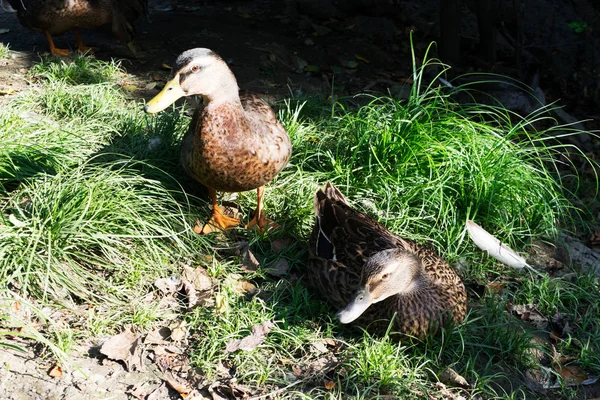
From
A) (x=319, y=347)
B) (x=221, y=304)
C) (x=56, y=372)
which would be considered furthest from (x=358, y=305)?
(x=56, y=372)

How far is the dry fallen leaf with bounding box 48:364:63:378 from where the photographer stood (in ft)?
10.4

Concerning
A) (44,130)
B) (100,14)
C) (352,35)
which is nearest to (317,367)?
(44,130)

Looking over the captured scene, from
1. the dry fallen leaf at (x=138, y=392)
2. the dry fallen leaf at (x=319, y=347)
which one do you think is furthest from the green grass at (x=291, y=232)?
the dry fallen leaf at (x=138, y=392)

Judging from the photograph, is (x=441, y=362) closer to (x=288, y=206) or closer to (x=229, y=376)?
(x=229, y=376)

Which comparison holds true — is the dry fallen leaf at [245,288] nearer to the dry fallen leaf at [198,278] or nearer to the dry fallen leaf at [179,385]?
the dry fallen leaf at [198,278]

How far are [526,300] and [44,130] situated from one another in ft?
10.1

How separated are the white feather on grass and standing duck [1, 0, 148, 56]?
377 cm

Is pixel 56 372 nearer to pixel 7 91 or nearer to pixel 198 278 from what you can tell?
pixel 198 278

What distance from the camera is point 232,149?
155 inches

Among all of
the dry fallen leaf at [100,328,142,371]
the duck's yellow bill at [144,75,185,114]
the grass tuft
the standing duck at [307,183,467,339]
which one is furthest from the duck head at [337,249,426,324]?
the grass tuft

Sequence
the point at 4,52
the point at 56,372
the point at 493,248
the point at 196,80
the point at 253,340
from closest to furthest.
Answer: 1. the point at 56,372
2. the point at 253,340
3. the point at 196,80
4. the point at 493,248
5. the point at 4,52

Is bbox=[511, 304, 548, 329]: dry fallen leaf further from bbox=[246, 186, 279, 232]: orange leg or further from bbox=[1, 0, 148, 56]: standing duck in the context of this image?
bbox=[1, 0, 148, 56]: standing duck

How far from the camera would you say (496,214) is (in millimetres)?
4398

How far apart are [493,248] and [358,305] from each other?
122 centimetres
